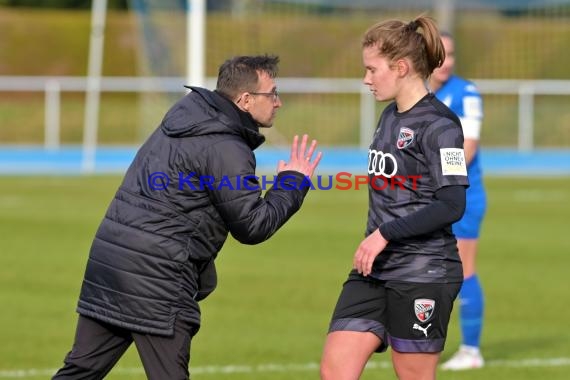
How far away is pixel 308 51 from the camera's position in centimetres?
3216

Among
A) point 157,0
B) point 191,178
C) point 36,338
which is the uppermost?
point 157,0

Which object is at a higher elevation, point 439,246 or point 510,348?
point 439,246

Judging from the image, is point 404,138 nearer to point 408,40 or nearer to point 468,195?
point 408,40

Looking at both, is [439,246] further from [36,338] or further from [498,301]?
[498,301]

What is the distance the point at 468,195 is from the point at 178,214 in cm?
336

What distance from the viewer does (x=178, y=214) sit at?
17.5 feet

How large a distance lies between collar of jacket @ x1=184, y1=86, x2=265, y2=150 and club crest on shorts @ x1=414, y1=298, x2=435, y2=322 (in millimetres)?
1012

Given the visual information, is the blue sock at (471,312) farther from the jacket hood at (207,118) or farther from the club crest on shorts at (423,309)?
the jacket hood at (207,118)

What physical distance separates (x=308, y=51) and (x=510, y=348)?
23.7 metres

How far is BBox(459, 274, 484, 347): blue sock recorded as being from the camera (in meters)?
8.29

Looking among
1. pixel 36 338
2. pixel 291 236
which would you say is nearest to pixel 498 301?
pixel 36 338

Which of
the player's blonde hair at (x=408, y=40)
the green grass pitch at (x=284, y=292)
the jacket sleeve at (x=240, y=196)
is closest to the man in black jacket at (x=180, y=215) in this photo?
the jacket sleeve at (x=240, y=196)

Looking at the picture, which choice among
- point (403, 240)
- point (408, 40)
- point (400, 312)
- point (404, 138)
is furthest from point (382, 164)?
point (400, 312)

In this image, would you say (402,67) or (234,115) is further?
(402,67)
